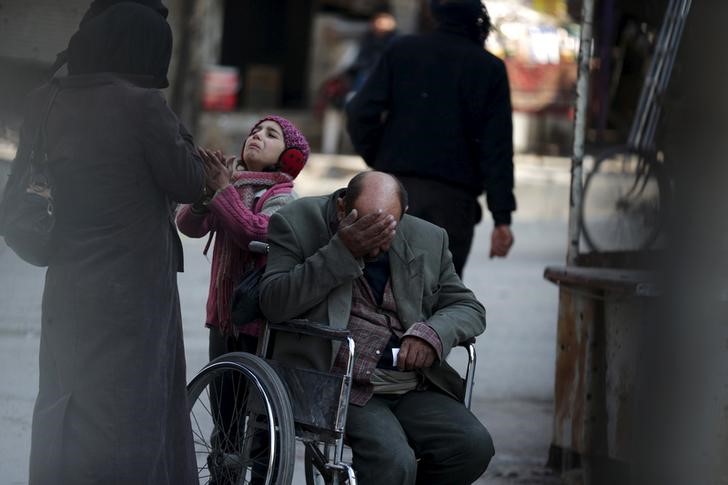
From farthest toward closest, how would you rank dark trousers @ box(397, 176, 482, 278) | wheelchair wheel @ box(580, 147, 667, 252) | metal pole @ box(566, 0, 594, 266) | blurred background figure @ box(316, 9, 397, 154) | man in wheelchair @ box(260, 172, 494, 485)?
blurred background figure @ box(316, 9, 397, 154) → wheelchair wheel @ box(580, 147, 667, 252) → dark trousers @ box(397, 176, 482, 278) → metal pole @ box(566, 0, 594, 266) → man in wheelchair @ box(260, 172, 494, 485)

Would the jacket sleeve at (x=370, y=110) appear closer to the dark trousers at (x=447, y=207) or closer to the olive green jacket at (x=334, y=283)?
the dark trousers at (x=447, y=207)

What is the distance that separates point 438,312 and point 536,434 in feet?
7.50

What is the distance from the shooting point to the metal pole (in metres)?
5.27

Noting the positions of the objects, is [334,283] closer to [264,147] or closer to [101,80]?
[264,147]

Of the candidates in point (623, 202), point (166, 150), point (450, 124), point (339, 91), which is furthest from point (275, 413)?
point (339, 91)

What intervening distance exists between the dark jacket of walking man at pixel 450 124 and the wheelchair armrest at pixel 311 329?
1.58 m

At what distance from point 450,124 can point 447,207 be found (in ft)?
1.07

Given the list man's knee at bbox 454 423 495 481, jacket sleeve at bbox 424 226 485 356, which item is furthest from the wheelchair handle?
man's knee at bbox 454 423 495 481

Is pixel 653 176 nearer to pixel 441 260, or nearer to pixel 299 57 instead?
pixel 441 260

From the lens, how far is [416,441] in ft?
12.9

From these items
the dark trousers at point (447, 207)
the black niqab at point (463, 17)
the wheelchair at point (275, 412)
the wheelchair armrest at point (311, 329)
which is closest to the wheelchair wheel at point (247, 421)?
the wheelchair at point (275, 412)

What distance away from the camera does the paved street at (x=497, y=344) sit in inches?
209

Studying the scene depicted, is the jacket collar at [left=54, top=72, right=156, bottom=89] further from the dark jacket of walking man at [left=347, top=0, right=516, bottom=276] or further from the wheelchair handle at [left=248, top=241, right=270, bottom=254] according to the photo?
the dark jacket of walking man at [left=347, top=0, right=516, bottom=276]

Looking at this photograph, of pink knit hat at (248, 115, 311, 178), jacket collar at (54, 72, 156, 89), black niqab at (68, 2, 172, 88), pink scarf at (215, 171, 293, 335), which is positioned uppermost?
black niqab at (68, 2, 172, 88)
